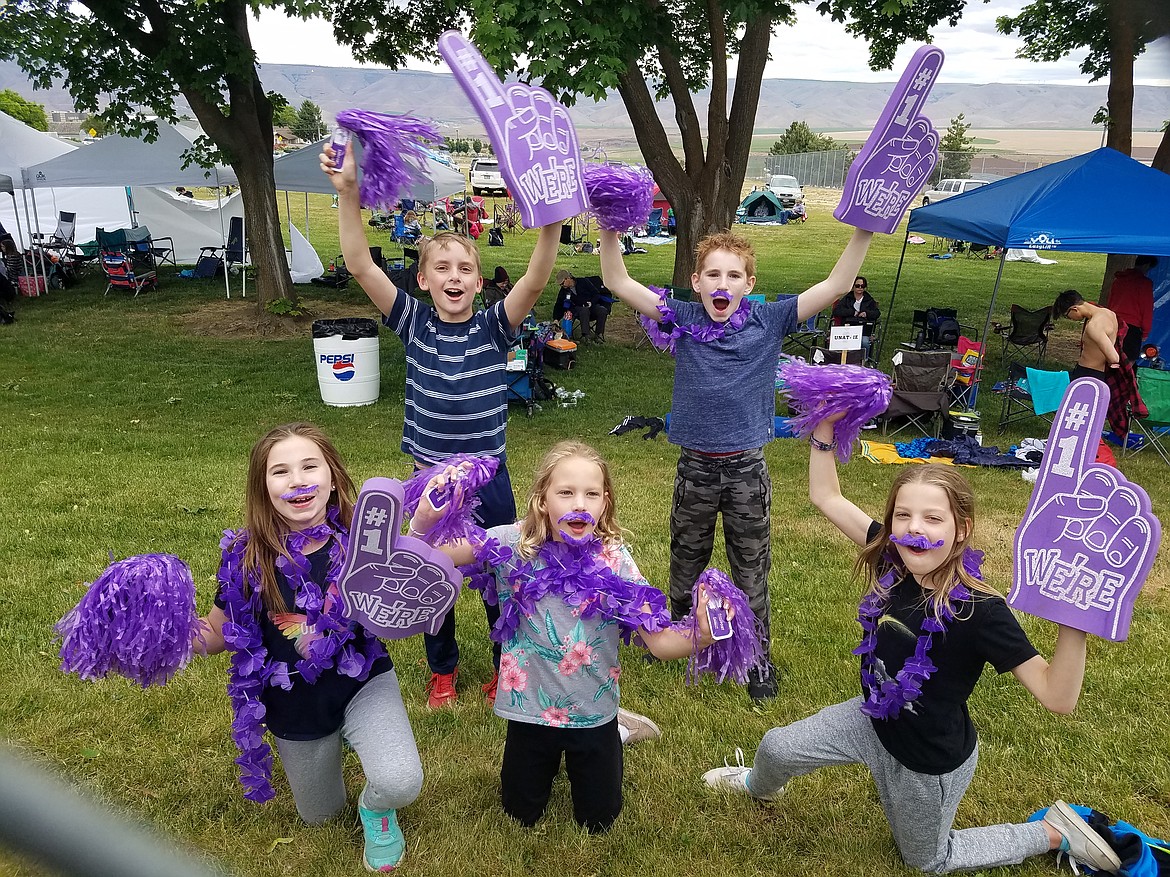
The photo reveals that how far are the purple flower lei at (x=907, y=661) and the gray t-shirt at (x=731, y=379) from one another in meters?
0.92

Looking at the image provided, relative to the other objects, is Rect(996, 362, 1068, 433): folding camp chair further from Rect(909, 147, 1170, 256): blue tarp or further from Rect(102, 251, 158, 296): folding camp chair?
Rect(102, 251, 158, 296): folding camp chair

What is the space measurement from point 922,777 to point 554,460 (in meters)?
1.44

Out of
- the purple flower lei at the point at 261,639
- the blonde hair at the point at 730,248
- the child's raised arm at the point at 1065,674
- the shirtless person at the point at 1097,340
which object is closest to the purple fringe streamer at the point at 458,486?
the purple flower lei at the point at 261,639

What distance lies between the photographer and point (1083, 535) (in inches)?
78.2

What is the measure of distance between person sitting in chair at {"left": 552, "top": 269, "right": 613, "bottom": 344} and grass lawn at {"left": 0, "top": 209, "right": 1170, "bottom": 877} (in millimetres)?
3049

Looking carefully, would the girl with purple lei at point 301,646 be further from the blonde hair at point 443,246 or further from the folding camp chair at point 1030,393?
the folding camp chair at point 1030,393

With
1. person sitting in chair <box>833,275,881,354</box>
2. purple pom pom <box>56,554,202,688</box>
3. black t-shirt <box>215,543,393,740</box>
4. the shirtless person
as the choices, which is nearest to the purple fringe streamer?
black t-shirt <box>215,543,393,740</box>

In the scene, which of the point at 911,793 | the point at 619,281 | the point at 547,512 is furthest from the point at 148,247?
the point at 911,793

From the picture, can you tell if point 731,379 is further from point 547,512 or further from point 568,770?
point 568,770

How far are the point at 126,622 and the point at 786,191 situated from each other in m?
41.3

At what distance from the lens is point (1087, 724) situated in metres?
3.45

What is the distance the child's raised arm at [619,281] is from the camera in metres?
3.24

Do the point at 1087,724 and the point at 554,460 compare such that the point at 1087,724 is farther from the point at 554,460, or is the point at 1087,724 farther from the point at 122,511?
the point at 122,511

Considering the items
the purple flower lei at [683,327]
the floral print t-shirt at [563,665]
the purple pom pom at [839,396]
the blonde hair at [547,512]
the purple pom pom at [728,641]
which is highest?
the purple flower lei at [683,327]
